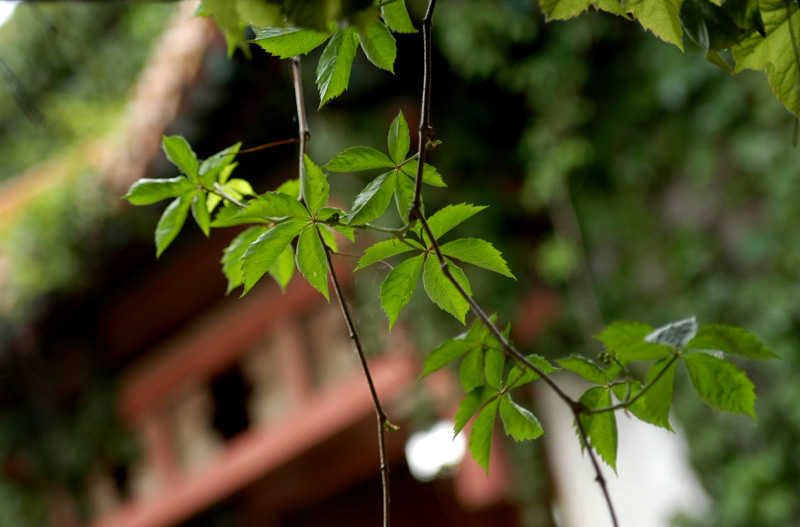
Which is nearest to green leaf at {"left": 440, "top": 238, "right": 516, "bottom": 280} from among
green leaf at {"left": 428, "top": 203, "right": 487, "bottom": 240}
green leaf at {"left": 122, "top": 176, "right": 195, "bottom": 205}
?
green leaf at {"left": 428, "top": 203, "right": 487, "bottom": 240}

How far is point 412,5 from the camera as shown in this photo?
74.3 inches

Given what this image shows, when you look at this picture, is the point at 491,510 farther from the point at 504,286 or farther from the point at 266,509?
the point at 266,509

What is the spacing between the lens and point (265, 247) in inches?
19.0

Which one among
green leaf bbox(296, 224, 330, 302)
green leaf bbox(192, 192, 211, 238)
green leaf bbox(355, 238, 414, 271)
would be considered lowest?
green leaf bbox(355, 238, 414, 271)

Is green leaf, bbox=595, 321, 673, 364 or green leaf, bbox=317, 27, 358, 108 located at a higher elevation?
green leaf, bbox=317, 27, 358, 108

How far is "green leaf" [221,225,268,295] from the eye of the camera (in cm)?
61

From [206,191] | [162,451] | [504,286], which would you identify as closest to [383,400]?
[504,286]

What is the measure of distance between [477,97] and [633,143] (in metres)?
0.55

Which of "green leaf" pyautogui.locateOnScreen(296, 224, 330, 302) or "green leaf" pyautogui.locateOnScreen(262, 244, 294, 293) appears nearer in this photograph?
"green leaf" pyautogui.locateOnScreen(296, 224, 330, 302)

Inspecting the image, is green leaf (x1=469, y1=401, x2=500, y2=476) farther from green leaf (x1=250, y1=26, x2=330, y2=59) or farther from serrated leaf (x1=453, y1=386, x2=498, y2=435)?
green leaf (x1=250, y1=26, x2=330, y2=59)

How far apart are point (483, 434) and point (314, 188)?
203 mm

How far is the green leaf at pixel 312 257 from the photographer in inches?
19.0

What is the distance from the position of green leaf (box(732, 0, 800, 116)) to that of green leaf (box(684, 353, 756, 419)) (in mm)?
178

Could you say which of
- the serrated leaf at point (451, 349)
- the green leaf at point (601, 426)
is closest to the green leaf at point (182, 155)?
the serrated leaf at point (451, 349)
